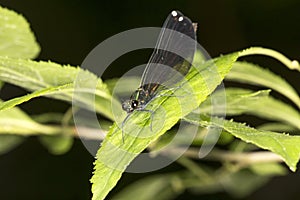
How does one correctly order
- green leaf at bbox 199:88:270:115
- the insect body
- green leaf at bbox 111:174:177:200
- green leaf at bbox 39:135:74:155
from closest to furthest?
the insect body < green leaf at bbox 199:88:270:115 < green leaf at bbox 39:135:74:155 < green leaf at bbox 111:174:177:200

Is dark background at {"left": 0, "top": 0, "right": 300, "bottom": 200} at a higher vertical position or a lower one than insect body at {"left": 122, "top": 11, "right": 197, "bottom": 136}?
lower

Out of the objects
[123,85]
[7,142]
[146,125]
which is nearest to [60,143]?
[7,142]

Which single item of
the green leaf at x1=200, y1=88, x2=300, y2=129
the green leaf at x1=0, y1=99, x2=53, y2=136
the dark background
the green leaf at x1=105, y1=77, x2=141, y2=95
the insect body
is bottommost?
the dark background

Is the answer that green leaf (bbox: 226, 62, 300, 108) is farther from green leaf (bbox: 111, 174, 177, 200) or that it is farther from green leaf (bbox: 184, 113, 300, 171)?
green leaf (bbox: 111, 174, 177, 200)

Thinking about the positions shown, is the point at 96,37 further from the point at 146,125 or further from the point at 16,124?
the point at 146,125

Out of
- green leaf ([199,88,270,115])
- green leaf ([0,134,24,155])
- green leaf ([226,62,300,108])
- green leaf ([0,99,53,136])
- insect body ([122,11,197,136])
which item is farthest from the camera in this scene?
green leaf ([0,134,24,155])

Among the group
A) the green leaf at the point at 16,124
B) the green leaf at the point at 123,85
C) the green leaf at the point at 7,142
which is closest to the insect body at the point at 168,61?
the green leaf at the point at 123,85

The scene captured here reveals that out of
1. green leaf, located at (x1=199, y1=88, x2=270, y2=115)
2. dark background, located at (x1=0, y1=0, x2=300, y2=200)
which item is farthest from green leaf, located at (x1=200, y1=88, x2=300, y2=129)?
dark background, located at (x1=0, y1=0, x2=300, y2=200)
